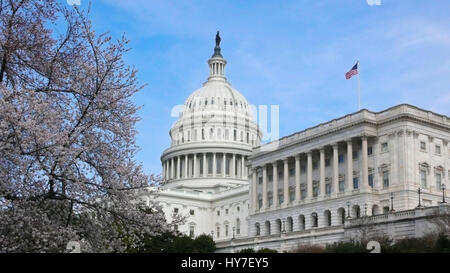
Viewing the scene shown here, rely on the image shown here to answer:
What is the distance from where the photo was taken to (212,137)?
570ft

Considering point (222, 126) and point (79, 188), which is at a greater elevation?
point (222, 126)

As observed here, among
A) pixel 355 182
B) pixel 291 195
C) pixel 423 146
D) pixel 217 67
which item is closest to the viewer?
pixel 423 146

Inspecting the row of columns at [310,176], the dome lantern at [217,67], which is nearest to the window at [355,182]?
the row of columns at [310,176]

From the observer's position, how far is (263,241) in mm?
96188

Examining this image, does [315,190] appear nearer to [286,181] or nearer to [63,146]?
[286,181]

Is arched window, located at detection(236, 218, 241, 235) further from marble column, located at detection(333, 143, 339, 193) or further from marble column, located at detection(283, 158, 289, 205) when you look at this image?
marble column, located at detection(333, 143, 339, 193)

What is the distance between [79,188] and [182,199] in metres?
130

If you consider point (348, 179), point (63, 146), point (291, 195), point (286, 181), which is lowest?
point (63, 146)

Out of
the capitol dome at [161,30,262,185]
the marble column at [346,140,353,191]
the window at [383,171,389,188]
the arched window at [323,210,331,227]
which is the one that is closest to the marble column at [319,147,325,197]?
the arched window at [323,210,331,227]

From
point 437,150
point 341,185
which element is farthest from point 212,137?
point 437,150

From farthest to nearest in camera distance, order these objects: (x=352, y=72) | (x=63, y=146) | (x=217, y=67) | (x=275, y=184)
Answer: (x=217, y=67) < (x=275, y=184) < (x=352, y=72) < (x=63, y=146)
